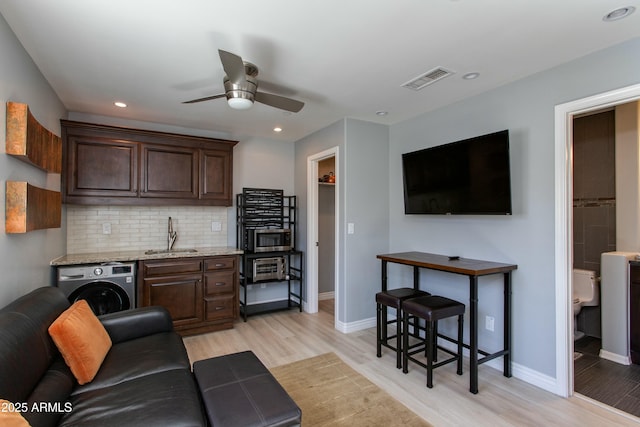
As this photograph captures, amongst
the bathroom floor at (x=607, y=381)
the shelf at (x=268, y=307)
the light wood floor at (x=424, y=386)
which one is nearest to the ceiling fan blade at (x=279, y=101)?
the light wood floor at (x=424, y=386)

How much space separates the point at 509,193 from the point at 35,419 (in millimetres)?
3056

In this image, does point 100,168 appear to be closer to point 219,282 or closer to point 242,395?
point 219,282

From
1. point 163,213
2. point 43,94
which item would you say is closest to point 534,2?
point 43,94

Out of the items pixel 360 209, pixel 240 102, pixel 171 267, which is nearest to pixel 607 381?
pixel 360 209

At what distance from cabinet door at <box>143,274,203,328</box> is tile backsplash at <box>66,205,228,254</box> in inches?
29.2

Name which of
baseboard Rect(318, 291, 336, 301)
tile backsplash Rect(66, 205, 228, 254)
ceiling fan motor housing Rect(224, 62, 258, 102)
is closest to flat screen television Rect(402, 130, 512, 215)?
ceiling fan motor housing Rect(224, 62, 258, 102)

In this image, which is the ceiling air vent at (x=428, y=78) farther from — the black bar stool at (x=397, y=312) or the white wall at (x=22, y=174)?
the white wall at (x=22, y=174)

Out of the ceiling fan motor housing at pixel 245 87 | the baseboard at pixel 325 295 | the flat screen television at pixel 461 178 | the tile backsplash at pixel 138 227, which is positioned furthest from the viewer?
the baseboard at pixel 325 295

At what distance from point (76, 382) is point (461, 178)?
3.06 metres

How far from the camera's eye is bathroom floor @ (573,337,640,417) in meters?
2.32

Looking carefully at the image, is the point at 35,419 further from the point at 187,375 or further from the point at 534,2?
the point at 534,2

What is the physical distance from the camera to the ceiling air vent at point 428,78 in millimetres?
2553

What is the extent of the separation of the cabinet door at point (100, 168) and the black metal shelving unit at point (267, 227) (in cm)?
134

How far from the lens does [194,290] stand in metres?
3.65
